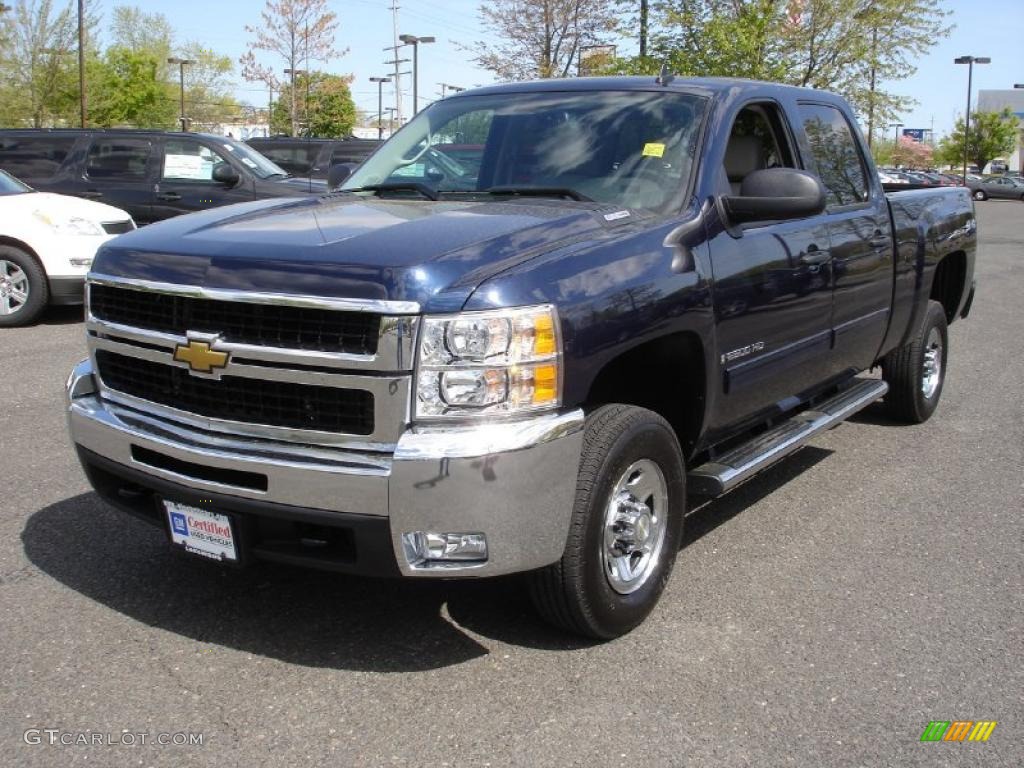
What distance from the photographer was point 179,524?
3479 millimetres

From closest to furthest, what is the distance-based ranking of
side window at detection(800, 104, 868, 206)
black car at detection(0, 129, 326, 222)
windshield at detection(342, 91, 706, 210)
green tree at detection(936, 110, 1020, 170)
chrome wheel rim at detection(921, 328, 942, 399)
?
windshield at detection(342, 91, 706, 210) < side window at detection(800, 104, 868, 206) < chrome wheel rim at detection(921, 328, 942, 399) < black car at detection(0, 129, 326, 222) < green tree at detection(936, 110, 1020, 170)


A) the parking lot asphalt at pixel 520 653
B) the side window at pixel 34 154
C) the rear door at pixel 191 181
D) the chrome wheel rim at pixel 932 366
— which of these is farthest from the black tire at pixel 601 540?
the side window at pixel 34 154

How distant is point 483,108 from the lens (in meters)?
4.96

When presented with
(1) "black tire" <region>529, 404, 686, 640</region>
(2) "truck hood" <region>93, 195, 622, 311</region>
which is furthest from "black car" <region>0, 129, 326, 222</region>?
(1) "black tire" <region>529, 404, 686, 640</region>

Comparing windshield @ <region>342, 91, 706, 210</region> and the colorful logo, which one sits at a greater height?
windshield @ <region>342, 91, 706, 210</region>

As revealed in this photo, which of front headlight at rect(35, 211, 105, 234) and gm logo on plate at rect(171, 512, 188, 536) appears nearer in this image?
gm logo on plate at rect(171, 512, 188, 536)

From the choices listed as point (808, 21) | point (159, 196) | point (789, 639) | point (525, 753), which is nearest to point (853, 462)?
point (789, 639)

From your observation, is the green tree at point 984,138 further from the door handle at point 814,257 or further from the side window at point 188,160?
the door handle at point 814,257

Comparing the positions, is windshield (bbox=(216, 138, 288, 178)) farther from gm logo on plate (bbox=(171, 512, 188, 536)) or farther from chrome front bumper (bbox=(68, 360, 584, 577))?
chrome front bumper (bbox=(68, 360, 584, 577))

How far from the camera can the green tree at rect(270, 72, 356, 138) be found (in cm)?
4431

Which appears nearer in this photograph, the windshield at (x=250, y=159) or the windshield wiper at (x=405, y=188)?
the windshield wiper at (x=405, y=188)

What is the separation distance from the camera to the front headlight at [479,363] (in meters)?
3.07

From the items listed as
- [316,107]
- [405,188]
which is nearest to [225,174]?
[405,188]

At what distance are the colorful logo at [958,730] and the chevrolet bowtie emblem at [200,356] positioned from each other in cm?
240
